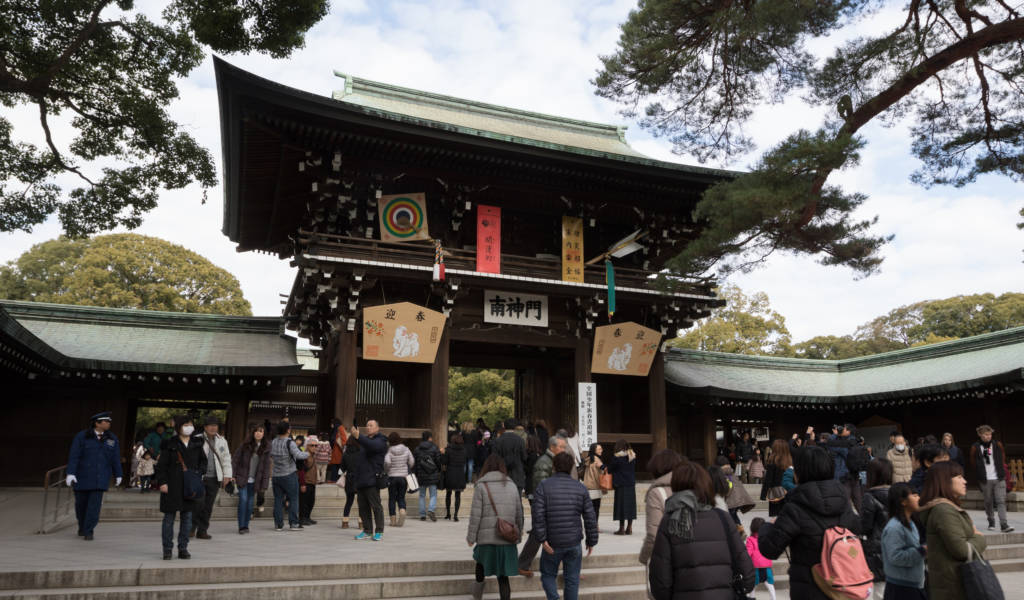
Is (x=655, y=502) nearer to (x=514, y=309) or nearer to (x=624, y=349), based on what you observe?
(x=514, y=309)

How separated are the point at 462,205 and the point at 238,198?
5.55 meters

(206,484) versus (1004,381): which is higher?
(1004,381)

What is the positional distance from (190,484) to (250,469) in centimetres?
222

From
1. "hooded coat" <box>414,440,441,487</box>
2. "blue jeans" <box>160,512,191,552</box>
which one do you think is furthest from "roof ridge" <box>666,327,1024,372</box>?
"blue jeans" <box>160,512,191,552</box>

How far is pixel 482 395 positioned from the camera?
108 feet

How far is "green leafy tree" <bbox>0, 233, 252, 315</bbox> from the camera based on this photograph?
33.7 meters

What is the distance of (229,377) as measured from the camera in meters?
16.4

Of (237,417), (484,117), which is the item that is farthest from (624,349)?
(237,417)

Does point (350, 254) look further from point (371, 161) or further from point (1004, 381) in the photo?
point (1004, 381)

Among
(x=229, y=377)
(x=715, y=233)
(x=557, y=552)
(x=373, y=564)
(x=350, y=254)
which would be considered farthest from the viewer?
(x=229, y=377)

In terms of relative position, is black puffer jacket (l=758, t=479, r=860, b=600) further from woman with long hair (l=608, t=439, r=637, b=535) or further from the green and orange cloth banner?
the green and orange cloth banner

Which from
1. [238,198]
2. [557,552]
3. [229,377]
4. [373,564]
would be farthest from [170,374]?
[557,552]

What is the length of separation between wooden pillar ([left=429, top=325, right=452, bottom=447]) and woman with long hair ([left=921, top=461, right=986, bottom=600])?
11661 mm

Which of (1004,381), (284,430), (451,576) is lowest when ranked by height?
(451,576)
